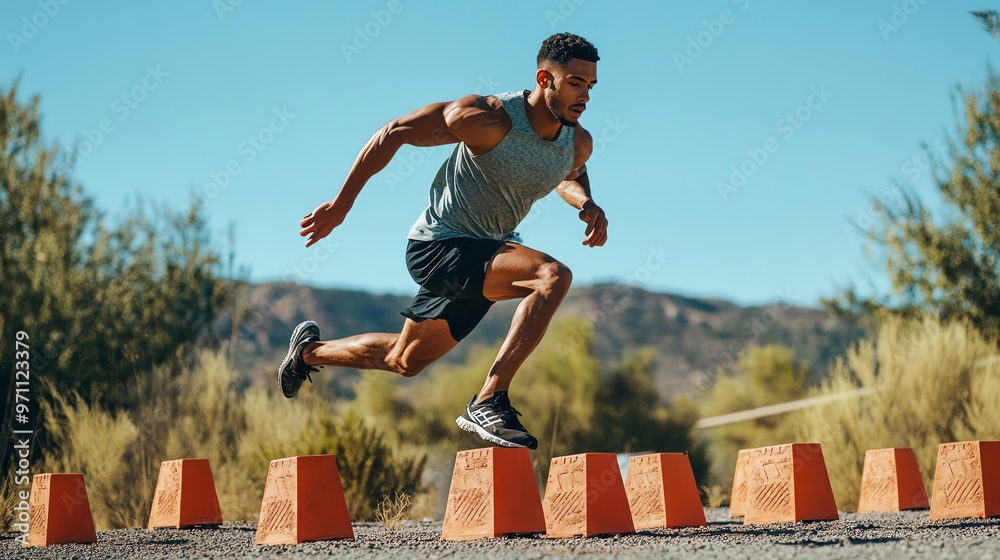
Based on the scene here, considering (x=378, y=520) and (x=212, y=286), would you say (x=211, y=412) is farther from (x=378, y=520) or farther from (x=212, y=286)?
(x=212, y=286)

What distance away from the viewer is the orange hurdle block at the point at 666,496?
24.2 feet

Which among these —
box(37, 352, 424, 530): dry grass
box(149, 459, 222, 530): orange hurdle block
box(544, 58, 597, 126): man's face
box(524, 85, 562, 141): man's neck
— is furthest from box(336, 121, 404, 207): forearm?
box(37, 352, 424, 530): dry grass

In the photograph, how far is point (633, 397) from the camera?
23.8 metres

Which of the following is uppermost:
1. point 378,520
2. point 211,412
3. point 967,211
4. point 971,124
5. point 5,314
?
point 971,124

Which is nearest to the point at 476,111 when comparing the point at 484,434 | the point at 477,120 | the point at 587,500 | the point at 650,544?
the point at 477,120

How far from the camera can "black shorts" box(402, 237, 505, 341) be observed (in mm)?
5805

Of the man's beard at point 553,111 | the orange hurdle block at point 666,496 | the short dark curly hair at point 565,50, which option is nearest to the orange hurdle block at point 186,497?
the orange hurdle block at point 666,496

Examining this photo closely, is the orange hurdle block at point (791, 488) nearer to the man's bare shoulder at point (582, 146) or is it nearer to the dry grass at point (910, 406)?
the man's bare shoulder at point (582, 146)

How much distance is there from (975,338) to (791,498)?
779cm

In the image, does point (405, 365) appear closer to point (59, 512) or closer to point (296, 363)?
point (296, 363)

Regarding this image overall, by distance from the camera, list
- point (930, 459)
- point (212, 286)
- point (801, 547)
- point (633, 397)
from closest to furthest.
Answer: point (801, 547)
point (930, 459)
point (212, 286)
point (633, 397)

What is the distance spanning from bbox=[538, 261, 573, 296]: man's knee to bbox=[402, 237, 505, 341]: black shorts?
1.13ft

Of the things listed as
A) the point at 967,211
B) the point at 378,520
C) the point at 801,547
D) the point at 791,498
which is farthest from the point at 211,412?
the point at 967,211

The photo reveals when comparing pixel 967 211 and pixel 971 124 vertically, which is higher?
pixel 971 124
